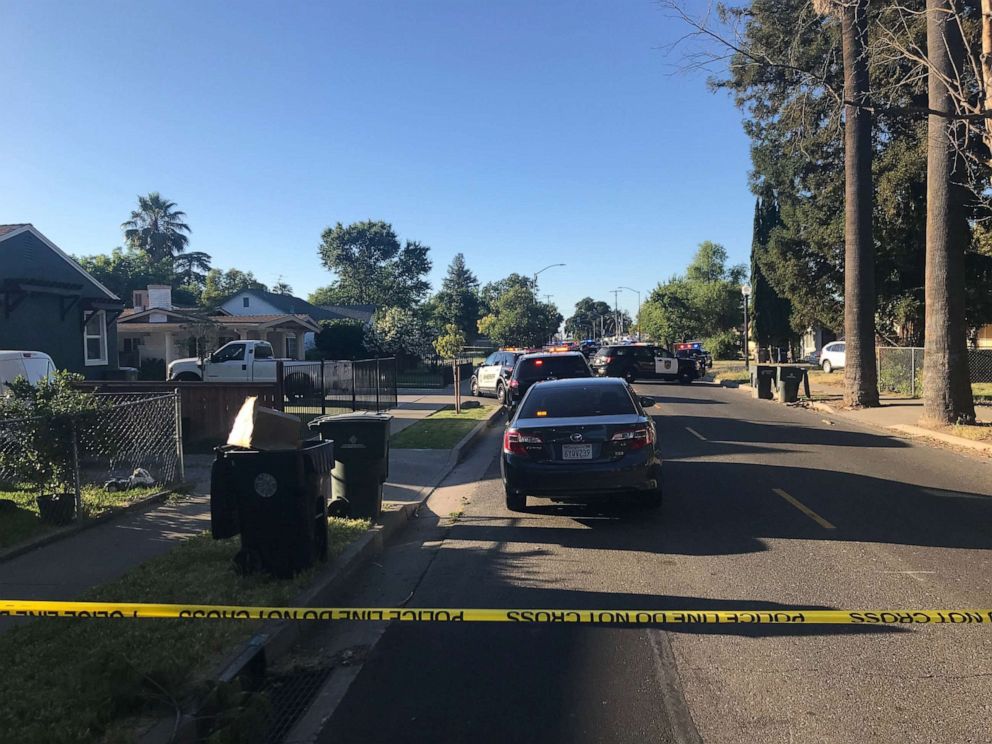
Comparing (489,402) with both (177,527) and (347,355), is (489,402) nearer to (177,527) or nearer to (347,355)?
(177,527)

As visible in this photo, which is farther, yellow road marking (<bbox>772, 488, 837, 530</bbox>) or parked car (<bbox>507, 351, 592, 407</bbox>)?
parked car (<bbox>507, 351, 592, 407</bbox>)

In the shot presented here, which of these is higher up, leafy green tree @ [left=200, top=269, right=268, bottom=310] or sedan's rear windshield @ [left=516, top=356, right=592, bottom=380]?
leafy green tree @ [left=200, top=269, right=268, bottom=310]

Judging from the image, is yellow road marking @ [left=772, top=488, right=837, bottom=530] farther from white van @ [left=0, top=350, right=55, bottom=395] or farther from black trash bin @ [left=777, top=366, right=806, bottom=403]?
black trash bin @ [left=777, top=366, right=806, bottom=403]

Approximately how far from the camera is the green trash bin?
8047 millimetres

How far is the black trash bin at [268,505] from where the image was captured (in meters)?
5.77

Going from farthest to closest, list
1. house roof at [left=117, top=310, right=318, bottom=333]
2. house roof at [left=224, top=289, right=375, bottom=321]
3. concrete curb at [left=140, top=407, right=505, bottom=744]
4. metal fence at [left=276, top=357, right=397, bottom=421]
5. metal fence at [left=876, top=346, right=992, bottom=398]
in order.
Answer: house roof at [left=224, top=289, right=375, bottom=321] < house roof at [left=117, top=310, right=318, bottom=333] < metal fence at [left=876, top=346, right=992, bottom=398] < metal fence at [left=276, top=357, right=397, bottom=421] < concrete curb at [left=140, top=407, right=505, bottom=744]

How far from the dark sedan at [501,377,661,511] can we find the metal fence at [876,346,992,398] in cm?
1829

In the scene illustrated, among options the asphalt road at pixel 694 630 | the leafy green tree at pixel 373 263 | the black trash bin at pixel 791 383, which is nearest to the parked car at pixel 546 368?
the asphalt road at pixel 694 630

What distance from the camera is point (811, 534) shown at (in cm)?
747

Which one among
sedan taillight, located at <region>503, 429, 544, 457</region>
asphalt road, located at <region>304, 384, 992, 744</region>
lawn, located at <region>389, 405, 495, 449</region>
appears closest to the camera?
asphalt road, located at <region>304, 384, 992, 744</region>

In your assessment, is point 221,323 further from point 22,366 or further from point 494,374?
point 22,366

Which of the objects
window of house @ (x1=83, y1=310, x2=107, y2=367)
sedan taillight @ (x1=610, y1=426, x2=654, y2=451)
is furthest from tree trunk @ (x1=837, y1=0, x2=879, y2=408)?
window of house @ (x1=83, y1=310, x2=107, y2=367)

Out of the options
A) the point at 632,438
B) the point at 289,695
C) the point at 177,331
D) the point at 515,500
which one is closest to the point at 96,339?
the point at 177,331

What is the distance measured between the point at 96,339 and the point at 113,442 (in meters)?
19.5
